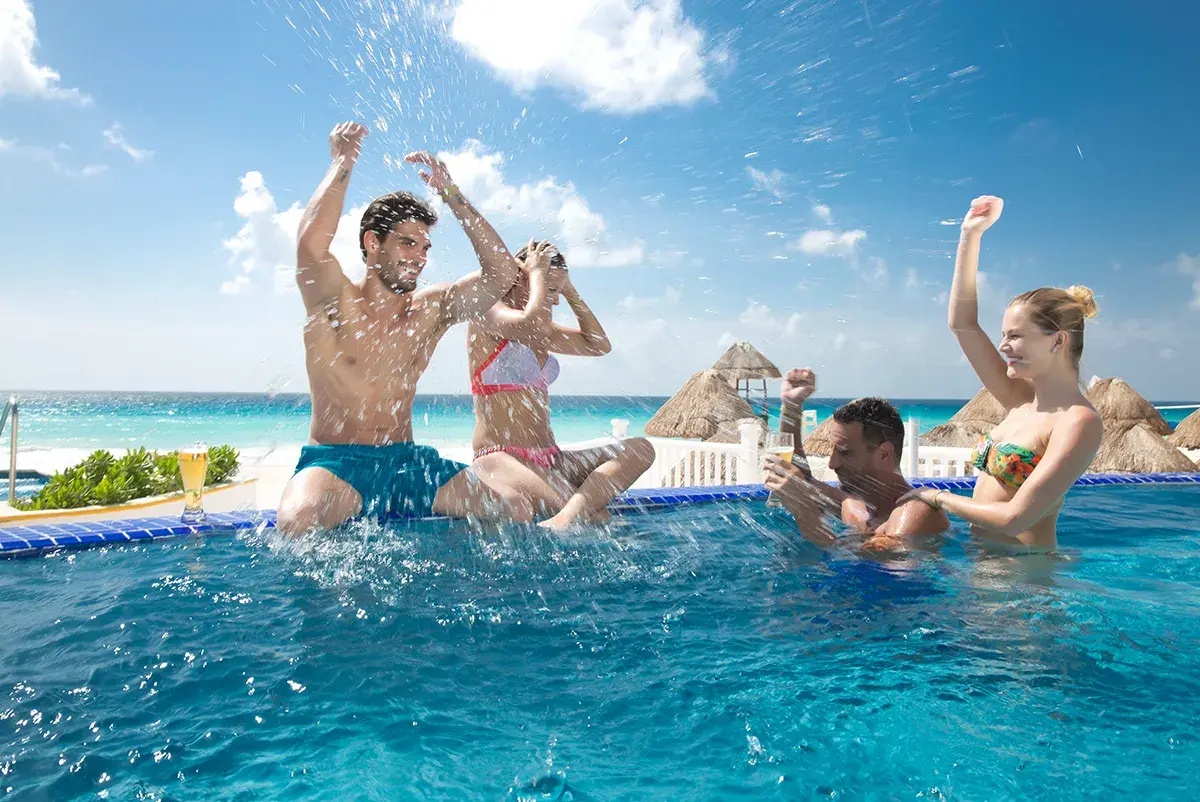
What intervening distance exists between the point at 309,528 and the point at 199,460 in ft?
2.84

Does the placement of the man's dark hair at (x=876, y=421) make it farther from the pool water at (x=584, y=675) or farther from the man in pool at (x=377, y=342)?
the man in pool at (x=377, y=342)

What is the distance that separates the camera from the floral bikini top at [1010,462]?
3.23 metres

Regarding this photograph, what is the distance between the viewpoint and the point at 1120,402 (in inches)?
699

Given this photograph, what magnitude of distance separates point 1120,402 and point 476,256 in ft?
62.4

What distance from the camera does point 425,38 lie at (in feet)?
14.7

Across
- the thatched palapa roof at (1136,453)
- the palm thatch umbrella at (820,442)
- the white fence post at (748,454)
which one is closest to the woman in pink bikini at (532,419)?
the white fence post at (748,454)

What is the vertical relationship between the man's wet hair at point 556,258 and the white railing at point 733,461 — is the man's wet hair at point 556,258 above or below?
above

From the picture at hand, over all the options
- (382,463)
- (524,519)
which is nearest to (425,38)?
(382,463)

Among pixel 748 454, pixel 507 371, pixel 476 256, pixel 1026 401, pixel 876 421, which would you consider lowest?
pixel 748 454

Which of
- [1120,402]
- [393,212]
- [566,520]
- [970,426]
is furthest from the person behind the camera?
[1120,402]

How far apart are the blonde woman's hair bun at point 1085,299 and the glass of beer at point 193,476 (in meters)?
4.13

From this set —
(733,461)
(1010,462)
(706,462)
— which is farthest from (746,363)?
(1010,462)

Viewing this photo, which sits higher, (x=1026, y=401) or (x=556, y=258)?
(x=556, y=258)

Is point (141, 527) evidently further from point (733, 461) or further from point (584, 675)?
point (733, 461)
